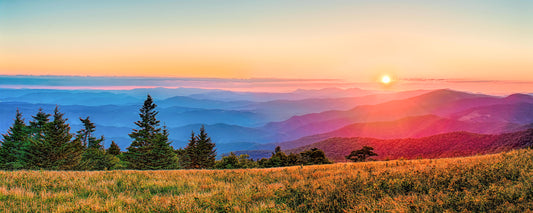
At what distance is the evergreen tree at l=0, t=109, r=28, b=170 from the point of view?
138 ft

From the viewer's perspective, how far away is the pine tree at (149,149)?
1845 inches

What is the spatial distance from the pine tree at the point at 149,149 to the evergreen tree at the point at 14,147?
15152mm

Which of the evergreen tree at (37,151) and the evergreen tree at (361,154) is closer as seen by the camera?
the evergreen tree at (361,154)

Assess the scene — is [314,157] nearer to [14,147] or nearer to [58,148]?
[58,148]

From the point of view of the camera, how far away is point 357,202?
5.48m

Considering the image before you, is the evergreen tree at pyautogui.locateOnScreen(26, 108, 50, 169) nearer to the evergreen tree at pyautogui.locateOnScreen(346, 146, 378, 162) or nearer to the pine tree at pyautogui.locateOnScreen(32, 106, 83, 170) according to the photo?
the pine tree at pyautogui.locateOnScreen(32, 106, 83, 170)

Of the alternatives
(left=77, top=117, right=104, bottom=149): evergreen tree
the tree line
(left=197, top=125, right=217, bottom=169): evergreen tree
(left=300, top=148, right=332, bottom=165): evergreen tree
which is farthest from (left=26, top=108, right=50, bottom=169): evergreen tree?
(left=300, top=148, right=332, bottom=165): evergreen tree

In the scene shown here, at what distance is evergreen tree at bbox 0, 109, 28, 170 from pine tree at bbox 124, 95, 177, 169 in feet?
49.7

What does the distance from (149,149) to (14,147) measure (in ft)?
73.3

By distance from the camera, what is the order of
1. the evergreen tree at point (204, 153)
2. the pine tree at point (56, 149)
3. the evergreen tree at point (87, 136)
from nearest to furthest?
1. the pine tree at point (56, 149)
2. the evergreen tree at point (204, 153)
3. the evergreen tree at point (87, 136)

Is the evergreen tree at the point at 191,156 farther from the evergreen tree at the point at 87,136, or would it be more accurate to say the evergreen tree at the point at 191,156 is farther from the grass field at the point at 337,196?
the grass field at the point at 337,196

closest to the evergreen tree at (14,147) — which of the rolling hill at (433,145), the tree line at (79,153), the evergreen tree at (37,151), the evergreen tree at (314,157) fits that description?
the tree line at (79,153)

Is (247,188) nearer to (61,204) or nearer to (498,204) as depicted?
(61,204)

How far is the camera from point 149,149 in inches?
1908
